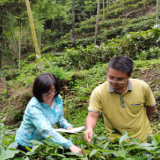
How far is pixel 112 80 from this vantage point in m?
1.43

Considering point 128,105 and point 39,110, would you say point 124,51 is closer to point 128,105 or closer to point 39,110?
point 128,105

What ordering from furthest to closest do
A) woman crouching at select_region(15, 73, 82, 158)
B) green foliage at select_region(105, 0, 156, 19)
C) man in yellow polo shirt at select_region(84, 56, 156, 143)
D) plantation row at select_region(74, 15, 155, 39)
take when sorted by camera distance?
green foliage at select_region(105, 0, 156, 19)
plantation row at select_region(74, 15, 155, 39)
man in yellow polo shirt at select_region(84, 56, 156, 143)
woman crouching at select_region(15, 73, 82, 158)

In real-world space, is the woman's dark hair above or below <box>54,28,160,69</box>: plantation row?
below

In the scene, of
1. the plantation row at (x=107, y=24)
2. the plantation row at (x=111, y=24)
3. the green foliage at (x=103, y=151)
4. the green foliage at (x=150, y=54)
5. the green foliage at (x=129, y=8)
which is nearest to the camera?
the green foliage at (x=103, y=151)

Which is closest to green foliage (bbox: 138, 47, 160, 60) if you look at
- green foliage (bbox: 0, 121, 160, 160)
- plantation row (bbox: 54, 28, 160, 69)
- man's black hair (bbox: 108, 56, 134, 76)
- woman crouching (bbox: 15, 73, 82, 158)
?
plantation row (bbox: 54, 28, 160, 69)

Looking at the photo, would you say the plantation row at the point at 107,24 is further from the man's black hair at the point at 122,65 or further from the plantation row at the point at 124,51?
the man's black hair at the point at 122,65

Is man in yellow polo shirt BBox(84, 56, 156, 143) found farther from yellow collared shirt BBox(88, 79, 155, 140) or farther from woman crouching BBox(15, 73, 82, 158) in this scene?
woman crouching BBox(15, 73, 82, 158)

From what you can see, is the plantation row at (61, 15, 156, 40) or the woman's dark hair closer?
the woman's dark hair

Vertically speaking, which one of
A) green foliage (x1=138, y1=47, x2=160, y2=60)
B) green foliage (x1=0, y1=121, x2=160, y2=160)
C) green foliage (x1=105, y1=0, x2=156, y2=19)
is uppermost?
green foliage (x1=105, y1=0, x2=156, y2=19)

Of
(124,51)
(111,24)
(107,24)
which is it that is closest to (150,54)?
(124,51)

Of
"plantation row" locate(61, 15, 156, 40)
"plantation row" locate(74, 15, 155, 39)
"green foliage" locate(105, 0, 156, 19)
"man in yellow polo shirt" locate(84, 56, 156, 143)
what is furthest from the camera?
"green foliage" locate(105, 0, 156, 19)

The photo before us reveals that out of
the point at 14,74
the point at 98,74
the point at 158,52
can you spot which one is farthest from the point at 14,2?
the point at 158,52

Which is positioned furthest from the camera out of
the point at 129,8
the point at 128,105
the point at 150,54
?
the point at 129,8

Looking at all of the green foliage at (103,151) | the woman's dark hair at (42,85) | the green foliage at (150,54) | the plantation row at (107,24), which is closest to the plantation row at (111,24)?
the plantation row at (107,24)
